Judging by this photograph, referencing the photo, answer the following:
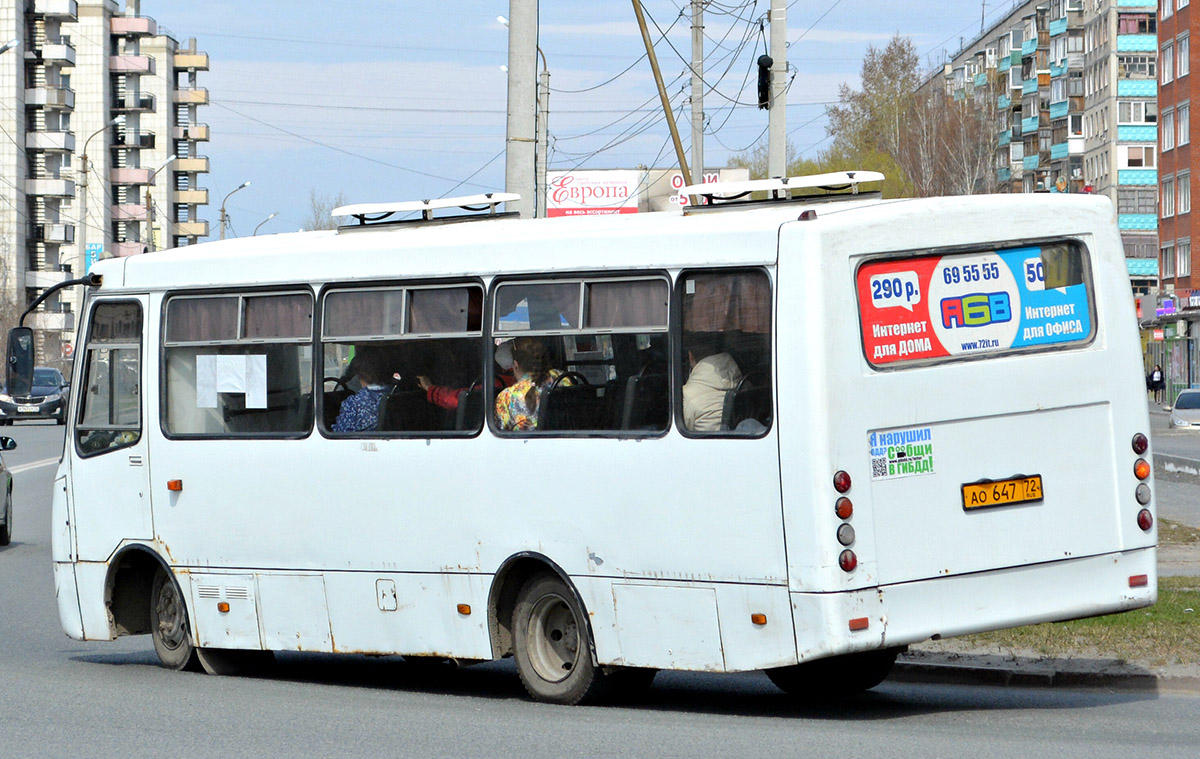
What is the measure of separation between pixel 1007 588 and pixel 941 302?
1.45 metres

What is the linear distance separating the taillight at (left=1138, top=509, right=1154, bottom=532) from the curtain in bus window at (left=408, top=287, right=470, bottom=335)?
375cm

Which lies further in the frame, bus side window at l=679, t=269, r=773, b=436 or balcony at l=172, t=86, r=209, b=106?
balcony at l=172, t=86, r=209, b=106

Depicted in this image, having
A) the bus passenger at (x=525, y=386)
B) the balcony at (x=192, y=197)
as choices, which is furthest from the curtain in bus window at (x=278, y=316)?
the balcony at (x=192, y=197)

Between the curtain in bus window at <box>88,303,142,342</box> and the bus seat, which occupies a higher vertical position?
the curtain in bus window at <box>88,303,142,342</box>

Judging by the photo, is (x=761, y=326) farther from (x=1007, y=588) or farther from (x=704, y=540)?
(x=1007, y=588)

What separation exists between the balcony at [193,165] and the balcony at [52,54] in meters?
20.5

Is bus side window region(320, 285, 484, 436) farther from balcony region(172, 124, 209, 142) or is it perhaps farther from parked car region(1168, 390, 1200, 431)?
balcony region(172, 124, 209, 142)

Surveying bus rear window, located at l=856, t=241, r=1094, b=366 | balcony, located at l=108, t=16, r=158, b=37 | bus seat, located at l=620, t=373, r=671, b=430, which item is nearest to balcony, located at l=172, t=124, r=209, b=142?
balcony, located at l=108, t=16, r=158, b=37

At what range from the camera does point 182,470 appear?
11469 millimetres

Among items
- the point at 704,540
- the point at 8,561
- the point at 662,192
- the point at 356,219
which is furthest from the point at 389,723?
the point at 662,192

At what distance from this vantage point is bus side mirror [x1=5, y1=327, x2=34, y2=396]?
11.1 m

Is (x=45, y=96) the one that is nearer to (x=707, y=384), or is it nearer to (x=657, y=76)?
(x=657, y=76)

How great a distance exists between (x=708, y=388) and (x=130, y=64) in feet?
397

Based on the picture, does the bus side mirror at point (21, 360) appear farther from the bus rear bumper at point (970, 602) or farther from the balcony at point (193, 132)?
the balcony at point (193, 132)
